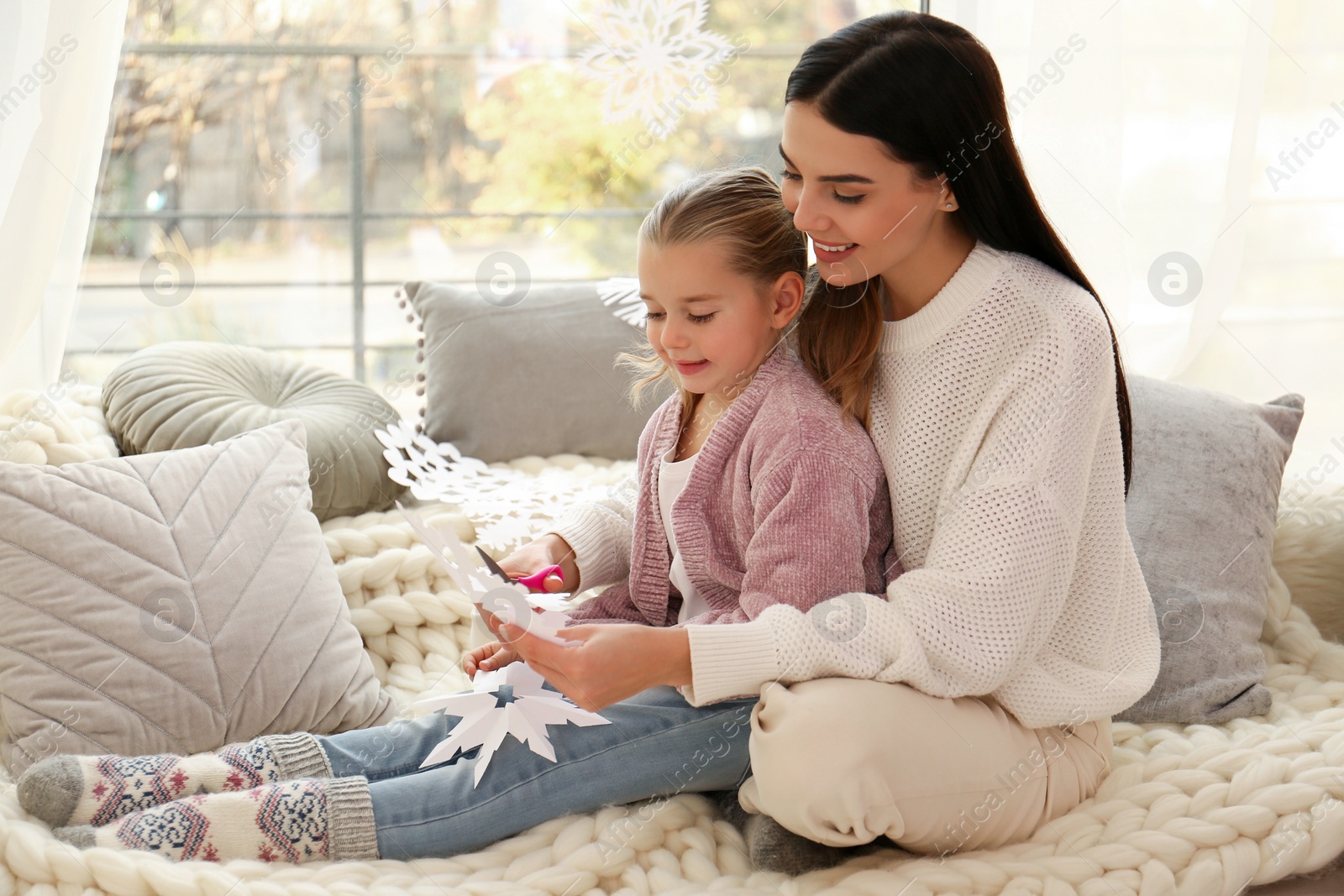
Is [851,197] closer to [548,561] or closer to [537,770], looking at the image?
[548,561]

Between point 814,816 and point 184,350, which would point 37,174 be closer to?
point 184,350

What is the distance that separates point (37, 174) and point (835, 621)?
1.24 m

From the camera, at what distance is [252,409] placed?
5.08ft

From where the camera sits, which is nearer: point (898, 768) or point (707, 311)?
point (898, 768)

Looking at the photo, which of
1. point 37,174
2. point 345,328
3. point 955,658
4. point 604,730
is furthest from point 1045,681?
point 345,328

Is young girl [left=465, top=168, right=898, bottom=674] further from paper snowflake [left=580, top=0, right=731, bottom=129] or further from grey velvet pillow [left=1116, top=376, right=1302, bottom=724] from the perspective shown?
paper snowflake [left=580, top=0, right=731, bottom=129]

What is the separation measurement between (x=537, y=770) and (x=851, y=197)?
64 centimetres

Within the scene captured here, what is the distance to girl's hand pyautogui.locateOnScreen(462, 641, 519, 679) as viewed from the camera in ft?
3.71

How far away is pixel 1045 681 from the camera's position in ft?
3.37

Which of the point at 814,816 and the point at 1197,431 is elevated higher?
the point at 1197,431

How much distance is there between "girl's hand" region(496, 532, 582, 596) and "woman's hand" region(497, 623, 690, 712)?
197 millimetres

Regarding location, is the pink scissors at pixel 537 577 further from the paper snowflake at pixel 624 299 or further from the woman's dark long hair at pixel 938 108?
the paper snowflake at pixel 624 299

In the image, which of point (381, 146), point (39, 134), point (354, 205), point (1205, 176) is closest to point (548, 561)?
point (39, 134)

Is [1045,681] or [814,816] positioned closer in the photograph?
[814,816]
